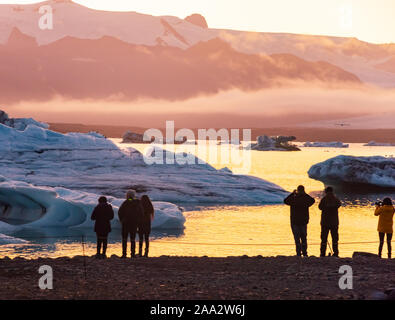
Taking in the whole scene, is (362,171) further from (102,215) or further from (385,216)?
(102,215)

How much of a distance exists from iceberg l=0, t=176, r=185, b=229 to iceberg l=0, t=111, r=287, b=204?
8733mm

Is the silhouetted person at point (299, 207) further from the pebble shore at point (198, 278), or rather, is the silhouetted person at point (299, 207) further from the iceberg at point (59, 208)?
the iceberg at point (59, 208)

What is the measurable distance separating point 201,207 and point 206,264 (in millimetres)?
25446

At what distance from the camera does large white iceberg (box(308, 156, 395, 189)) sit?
2268 inches

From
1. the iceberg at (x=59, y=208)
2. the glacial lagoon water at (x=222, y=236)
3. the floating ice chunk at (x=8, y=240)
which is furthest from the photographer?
the iceberg at (x=59, y=208)

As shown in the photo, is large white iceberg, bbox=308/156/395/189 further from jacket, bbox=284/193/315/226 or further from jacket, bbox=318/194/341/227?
jacket, bbox=284/193/315/226

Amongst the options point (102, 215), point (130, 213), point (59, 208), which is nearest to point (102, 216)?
point (102, 215)

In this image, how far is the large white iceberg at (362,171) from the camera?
57616 millimetres

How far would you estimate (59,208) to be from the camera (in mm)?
29250

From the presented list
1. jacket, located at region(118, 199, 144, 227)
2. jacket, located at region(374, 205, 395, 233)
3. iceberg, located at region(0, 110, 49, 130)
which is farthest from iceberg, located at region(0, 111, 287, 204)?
jacket, located at region(374, 205, 395, 233)

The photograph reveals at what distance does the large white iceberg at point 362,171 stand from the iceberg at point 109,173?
14.9m

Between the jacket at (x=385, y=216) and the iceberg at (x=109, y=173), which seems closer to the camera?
the jacket at (x=385, y=216)

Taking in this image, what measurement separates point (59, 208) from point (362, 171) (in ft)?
121

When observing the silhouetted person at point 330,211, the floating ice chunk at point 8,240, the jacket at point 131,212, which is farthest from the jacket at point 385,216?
the floating ice chunk at point 8,240
